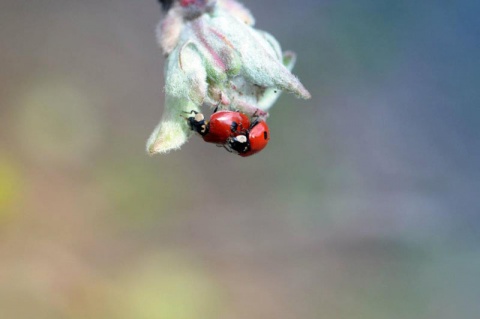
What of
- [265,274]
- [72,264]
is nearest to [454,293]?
[265,274]

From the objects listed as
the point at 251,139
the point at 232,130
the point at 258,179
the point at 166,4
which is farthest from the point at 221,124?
the point at 258,179

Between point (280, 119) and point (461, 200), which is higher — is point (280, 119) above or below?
above

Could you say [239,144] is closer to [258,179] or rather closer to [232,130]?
[232,130]

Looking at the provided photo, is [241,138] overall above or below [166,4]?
below

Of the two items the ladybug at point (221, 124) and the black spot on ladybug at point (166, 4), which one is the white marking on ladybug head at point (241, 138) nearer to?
the ladybug at point (221, 124)

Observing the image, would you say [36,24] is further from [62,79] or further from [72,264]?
[72,264]

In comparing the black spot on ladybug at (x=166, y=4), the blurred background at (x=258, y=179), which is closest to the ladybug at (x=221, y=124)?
the black spot on ladybug at (x=166, y=4)
